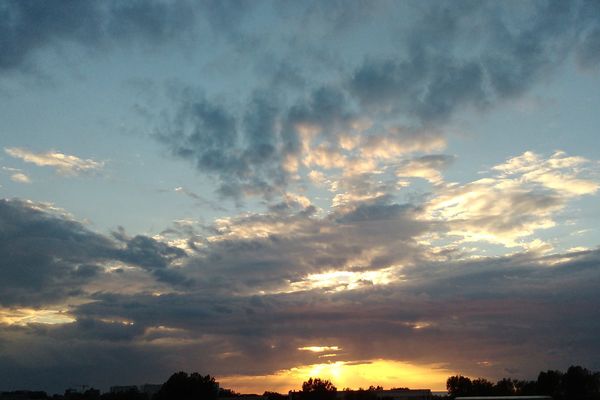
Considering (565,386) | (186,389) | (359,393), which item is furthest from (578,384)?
(186,389)

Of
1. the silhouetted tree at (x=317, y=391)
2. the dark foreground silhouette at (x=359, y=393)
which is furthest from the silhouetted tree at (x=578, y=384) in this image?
the silhouetted tree at (x=317, y=391)

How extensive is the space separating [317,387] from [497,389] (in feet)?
201

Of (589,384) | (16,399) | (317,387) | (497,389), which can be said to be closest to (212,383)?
(317,387)

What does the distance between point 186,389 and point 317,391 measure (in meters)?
50.5

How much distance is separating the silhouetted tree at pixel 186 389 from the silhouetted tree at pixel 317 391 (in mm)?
33206

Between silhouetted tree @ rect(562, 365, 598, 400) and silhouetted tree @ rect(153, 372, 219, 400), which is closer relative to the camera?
silhouetted tree @ rect(153, 372, 219, 400)

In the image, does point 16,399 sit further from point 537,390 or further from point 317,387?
point 537,390

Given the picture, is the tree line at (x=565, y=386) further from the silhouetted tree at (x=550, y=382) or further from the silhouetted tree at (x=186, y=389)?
the silhouetted tree at (x=186, y=389)

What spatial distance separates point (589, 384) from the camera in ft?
586

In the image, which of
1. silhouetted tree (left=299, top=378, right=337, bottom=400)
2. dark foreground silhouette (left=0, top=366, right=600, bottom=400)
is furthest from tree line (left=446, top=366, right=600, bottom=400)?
silhouetted tree (left=299, top=378, right=337, bottom=400)

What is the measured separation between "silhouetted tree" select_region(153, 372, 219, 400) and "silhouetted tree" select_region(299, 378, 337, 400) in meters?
33.2

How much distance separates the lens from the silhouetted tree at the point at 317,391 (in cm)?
19075

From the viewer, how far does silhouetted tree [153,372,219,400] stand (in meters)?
161

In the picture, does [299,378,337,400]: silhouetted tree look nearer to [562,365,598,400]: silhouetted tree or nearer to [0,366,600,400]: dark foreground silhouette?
[0,366,600,400]: dark foreground silhouette
